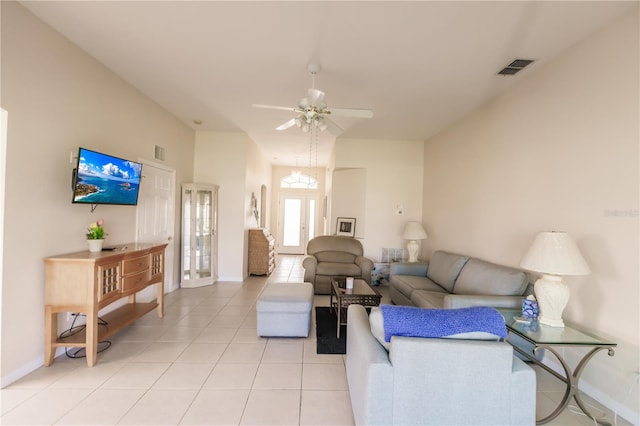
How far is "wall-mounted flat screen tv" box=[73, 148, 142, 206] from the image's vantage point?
2.55 m

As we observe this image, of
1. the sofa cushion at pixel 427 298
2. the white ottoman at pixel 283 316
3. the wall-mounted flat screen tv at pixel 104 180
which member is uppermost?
the wall-mounted flat screen tv at pixel 104 180

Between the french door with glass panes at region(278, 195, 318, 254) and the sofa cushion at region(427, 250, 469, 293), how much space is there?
562 centimetres

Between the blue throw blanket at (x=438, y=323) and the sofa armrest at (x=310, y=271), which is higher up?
the blue throw blanket at (x=438, y=323)

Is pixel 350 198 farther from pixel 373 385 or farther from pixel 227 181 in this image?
pixel 373 385

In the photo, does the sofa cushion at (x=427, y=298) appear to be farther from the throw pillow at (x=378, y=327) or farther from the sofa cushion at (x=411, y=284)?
the throw pillow at (x=378, y=327)

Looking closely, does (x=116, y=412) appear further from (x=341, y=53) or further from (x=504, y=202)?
(x=504, y=202)

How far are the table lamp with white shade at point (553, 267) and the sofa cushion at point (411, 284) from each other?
150 centimetres

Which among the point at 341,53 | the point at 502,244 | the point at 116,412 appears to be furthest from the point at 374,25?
the point at 116,412

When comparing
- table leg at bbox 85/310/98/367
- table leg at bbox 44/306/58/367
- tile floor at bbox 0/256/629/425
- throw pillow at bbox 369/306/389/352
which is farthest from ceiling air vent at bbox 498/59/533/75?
table leg at bbox 44/306/58/367

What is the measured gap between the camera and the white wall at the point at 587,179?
203 centimetres

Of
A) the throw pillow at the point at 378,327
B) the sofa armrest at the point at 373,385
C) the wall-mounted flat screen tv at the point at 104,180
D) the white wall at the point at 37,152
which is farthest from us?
the wall-mounted flat screen tv at the point at 104,180

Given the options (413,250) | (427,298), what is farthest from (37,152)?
(413,250)

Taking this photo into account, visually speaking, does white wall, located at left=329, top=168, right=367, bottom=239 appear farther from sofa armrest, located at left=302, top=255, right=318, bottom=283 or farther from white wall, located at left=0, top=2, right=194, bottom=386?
white wall, located at left=0, top=2, right=194, bottom=386

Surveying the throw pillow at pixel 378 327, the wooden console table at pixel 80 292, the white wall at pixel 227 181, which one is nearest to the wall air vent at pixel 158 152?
the white wall at pixel 227 181
